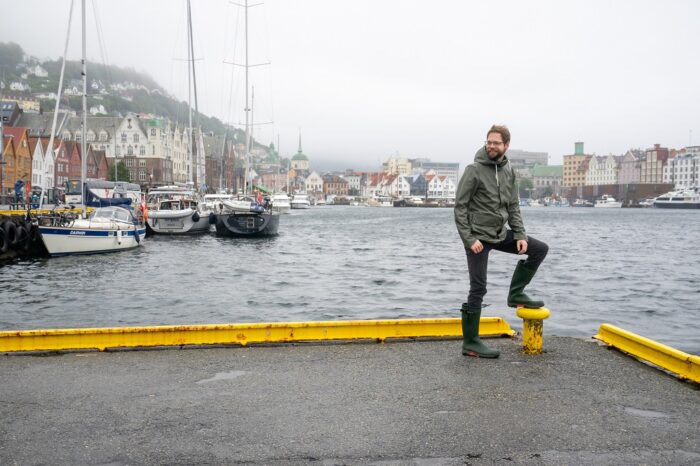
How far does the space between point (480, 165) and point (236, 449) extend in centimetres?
370

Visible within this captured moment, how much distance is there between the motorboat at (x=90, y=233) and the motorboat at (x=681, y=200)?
539 feet

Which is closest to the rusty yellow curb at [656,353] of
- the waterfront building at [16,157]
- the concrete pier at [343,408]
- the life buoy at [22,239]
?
the concrete pier at [343,408]

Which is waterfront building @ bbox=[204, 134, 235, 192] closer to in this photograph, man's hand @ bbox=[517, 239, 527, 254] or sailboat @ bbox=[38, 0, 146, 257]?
sailboat @ bbox=[38, 0, 146, 257]

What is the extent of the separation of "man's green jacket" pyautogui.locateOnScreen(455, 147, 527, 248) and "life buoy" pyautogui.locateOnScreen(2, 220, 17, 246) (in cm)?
2789

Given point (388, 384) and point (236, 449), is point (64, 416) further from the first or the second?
point (388, 384)

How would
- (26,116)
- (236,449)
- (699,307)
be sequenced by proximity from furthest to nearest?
(26,116) → (699,307) → (236,449)

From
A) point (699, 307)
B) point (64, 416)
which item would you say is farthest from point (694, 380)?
point (699, 307)

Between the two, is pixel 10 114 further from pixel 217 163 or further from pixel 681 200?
pixel 681 200

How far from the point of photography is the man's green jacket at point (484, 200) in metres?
6.43

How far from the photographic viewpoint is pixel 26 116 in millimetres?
117938

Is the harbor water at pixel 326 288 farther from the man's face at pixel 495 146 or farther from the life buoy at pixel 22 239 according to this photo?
the man's face at pixel 495 146

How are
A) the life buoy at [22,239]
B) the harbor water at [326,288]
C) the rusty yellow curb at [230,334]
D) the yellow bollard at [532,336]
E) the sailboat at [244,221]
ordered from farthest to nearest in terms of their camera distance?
the sailboat at [244,221] → the life buoy at [22,239] → the harbor water at [326,288] → the rusty yellow curb at [230,334] → the yellow bollard at [532,336]

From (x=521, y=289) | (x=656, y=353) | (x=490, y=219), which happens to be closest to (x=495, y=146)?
(x=490, y=219)

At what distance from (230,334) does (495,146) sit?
3.60 meters
